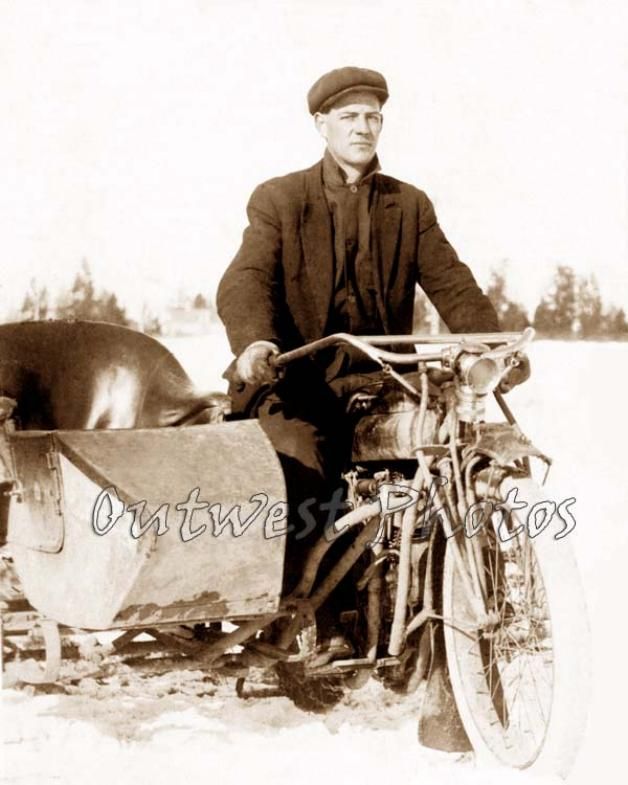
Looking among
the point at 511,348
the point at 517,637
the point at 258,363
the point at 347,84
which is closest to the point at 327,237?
the point at 347,84

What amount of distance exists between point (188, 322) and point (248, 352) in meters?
2.18

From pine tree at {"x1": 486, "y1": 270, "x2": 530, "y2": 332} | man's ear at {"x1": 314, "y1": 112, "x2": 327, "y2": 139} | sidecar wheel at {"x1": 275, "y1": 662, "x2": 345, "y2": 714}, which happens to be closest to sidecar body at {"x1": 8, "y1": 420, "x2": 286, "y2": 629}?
sidecar wheel at {"x1": 275, "y1": 662, "x2": 345, "y2": 714}

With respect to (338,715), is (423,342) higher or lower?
higher

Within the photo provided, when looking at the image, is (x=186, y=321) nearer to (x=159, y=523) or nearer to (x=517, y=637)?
(x=159, y=523)

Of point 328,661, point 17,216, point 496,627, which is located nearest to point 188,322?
point 17,216

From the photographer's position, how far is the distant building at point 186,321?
5.72 meters

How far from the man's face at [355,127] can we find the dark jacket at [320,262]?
0.14 meters

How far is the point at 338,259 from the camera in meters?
4.12

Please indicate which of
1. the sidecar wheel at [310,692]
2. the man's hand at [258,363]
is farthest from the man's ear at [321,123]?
the sidecar wheel at [310,692]

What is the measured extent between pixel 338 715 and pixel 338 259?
1664 mm

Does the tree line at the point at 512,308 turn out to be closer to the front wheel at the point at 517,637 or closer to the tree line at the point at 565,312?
the tree line at the point at 565,312

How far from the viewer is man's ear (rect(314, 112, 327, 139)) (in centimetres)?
415

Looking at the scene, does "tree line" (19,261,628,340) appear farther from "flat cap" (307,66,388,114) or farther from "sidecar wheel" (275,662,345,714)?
"sidecar wheel" (275,662,345,714)

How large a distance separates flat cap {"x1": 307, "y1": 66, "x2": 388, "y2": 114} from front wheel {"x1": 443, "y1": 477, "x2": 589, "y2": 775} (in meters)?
1.53
